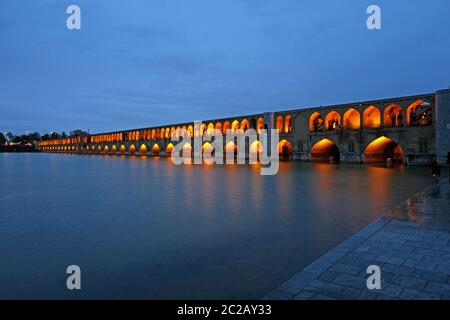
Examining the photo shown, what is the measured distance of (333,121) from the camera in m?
28.5

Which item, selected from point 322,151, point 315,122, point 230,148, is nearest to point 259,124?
point 230,148

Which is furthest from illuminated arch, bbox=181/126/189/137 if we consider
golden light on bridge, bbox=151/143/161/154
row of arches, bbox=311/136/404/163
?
row of arches, bbox=311/136/404/163

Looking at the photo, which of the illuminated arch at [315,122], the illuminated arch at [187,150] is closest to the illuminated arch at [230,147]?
the illuminated arch at [187,150]

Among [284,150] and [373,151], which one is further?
[284,150]

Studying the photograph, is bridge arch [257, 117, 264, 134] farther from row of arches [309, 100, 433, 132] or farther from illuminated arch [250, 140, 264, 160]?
row of arches [309, 100, 433, 132]

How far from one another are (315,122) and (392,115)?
701 cm

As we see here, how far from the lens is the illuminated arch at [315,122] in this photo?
28.6 m

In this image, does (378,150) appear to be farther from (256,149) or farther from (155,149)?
(155,149)

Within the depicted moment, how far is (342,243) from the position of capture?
4.33m

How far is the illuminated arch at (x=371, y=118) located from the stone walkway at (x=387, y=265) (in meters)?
21.1

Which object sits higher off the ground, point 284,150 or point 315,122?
point 315,122

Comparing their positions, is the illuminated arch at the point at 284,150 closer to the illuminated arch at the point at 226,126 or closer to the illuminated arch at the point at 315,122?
the illuminated arch at the point at 315,122

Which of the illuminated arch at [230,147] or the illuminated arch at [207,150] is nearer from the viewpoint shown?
the illuminated arch at [230,147]

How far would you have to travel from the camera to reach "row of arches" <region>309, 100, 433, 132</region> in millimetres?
23328
